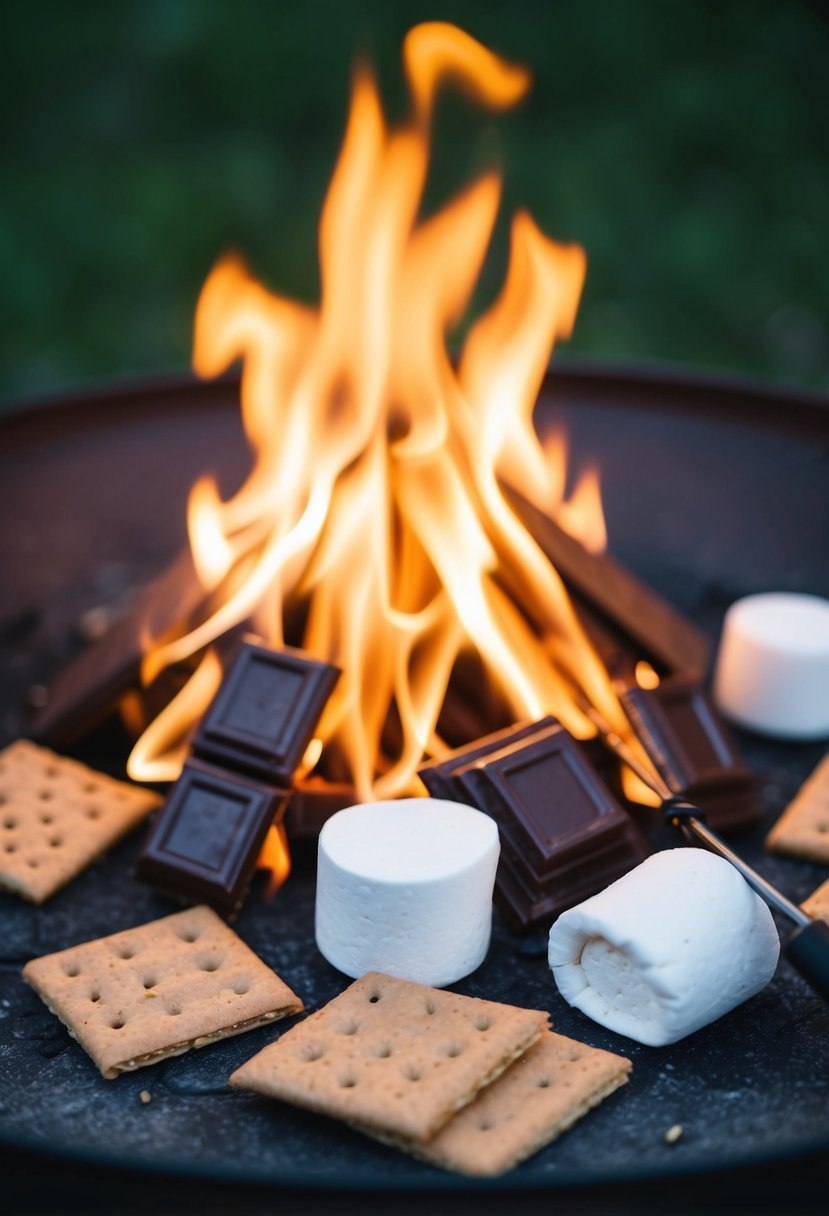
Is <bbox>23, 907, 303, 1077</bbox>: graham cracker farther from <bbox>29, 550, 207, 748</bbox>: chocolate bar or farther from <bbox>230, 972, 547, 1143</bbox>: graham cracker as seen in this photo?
<bbox>29, 550, 207, 748</bbox>: chocolate bar

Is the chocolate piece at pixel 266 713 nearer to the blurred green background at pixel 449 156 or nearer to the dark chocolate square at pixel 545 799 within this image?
the dark chocolate square at pixel 545 799

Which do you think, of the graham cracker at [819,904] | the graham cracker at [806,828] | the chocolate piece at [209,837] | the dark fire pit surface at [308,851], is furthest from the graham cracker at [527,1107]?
the graham cracker at [806,828]

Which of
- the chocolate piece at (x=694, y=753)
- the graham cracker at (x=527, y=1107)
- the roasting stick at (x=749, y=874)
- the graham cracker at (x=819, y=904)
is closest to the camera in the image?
the graham cracker at (x=527, y=1107)

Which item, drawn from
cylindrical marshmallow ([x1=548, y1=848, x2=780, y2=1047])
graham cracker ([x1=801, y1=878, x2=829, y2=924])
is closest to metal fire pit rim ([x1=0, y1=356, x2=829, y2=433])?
graham cracker ([x1=801, y1=878, x2=829, y2=924])

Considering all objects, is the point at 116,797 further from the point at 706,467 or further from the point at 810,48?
the point at 810,48

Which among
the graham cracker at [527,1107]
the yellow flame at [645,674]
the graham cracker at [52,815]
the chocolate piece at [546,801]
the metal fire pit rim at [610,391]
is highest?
the metal fire pit rim at [610,391]

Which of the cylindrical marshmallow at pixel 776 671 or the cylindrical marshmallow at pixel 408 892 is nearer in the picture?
the cylindrical marshmallow at pixel 408 892

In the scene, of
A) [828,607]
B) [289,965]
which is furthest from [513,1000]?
[828,607]

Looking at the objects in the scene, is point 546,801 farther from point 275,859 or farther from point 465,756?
point 275,859
